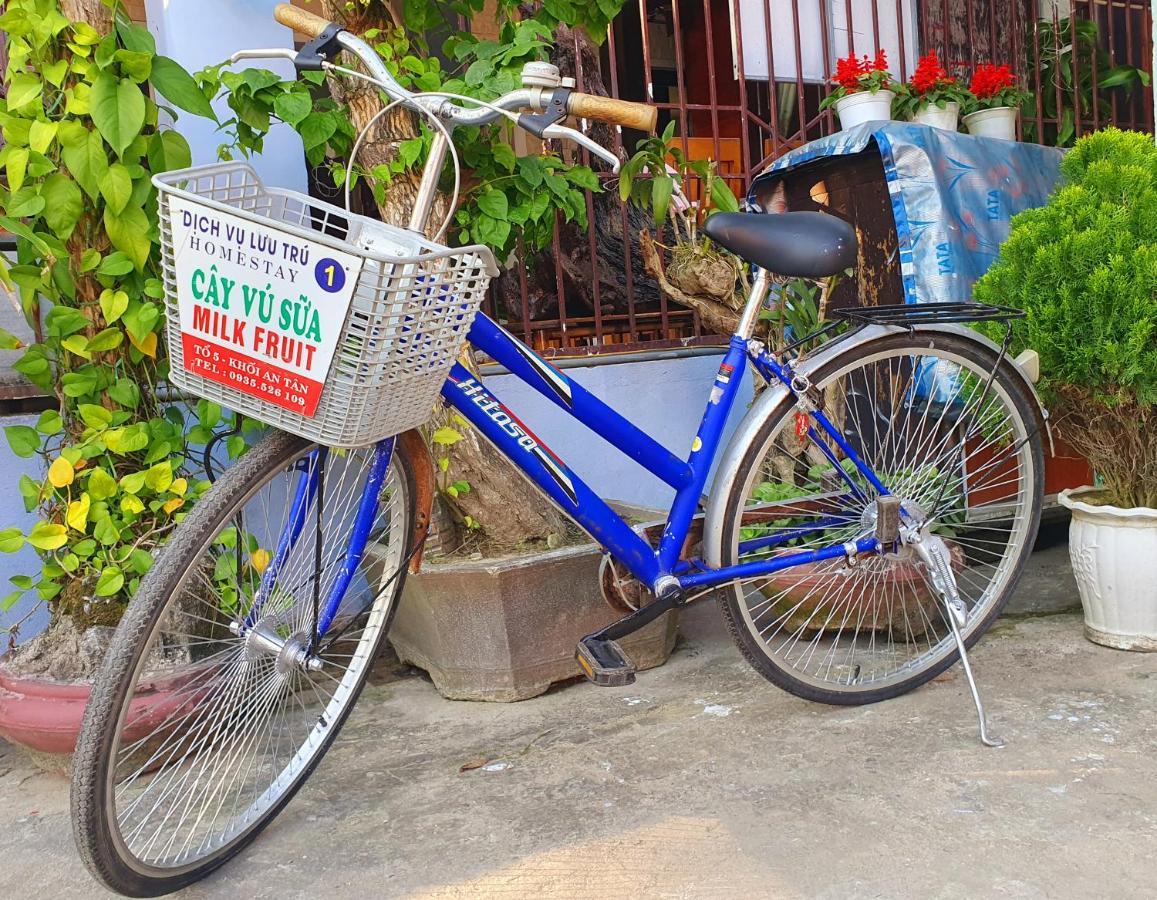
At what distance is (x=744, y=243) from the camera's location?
2107 mm

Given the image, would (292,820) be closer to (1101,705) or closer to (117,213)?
(117,213)

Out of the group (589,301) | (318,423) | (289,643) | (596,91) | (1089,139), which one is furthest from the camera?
(589,301)

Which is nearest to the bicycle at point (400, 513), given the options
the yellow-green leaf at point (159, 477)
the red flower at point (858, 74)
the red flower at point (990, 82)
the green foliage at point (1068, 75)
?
the yellow-green leaf at point (159, 477)

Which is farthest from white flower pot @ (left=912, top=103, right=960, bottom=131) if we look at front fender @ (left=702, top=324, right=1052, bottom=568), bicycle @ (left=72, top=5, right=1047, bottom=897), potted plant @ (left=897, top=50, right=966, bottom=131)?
front fender @ (left=702, top=324, right=1052, bottom=568)

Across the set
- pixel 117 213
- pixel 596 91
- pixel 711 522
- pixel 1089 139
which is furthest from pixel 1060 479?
pixel 117 213

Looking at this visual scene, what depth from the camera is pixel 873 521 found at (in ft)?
7.75

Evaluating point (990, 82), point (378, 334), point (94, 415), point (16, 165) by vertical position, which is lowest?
point (94, 415)

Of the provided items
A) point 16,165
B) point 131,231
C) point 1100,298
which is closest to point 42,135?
point 16,165

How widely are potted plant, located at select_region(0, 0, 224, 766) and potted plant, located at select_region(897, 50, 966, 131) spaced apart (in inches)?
104

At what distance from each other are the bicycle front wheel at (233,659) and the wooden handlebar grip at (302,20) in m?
0.80

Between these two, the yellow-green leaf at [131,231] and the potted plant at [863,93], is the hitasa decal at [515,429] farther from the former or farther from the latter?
the potted plant at [863,93]

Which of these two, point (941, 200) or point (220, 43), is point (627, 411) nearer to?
point (941, 200)

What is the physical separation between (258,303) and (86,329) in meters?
1.00

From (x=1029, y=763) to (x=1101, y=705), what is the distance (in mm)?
386
